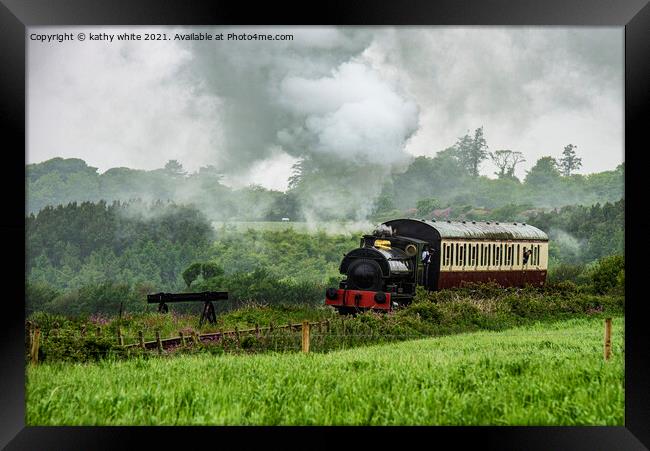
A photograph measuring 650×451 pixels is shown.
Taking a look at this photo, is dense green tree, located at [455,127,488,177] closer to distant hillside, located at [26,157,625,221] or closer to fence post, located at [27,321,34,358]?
distant hillside, located at [26,157,625,221]

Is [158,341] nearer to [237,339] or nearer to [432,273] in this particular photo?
[237,339]

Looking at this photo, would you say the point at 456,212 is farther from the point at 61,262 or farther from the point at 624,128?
the point at 61,262

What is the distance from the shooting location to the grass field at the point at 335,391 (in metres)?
6.83

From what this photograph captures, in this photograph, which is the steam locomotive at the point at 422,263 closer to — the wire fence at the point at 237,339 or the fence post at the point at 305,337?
the wire fence at the point at 237,339

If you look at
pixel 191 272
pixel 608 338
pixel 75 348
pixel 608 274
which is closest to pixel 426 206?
pixel 608 274

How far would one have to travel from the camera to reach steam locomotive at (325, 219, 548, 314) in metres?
12.1

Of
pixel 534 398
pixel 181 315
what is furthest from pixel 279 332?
pixel 534 398

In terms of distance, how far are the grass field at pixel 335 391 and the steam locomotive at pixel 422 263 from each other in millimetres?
3855

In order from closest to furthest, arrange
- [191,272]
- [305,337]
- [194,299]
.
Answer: [194,299], [305,337], [191,272]

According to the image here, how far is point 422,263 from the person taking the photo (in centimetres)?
1267

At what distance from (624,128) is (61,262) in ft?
20.4

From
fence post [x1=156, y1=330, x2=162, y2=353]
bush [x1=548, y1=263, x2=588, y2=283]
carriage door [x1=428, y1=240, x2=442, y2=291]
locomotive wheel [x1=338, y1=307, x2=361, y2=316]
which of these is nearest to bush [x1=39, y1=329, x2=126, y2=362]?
fence post [x1=156, y1=330, x2=162, y2=353]

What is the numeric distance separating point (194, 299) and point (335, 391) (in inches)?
97.7

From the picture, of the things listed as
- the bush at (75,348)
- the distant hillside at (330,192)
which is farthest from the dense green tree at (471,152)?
the bush at (75,348)
